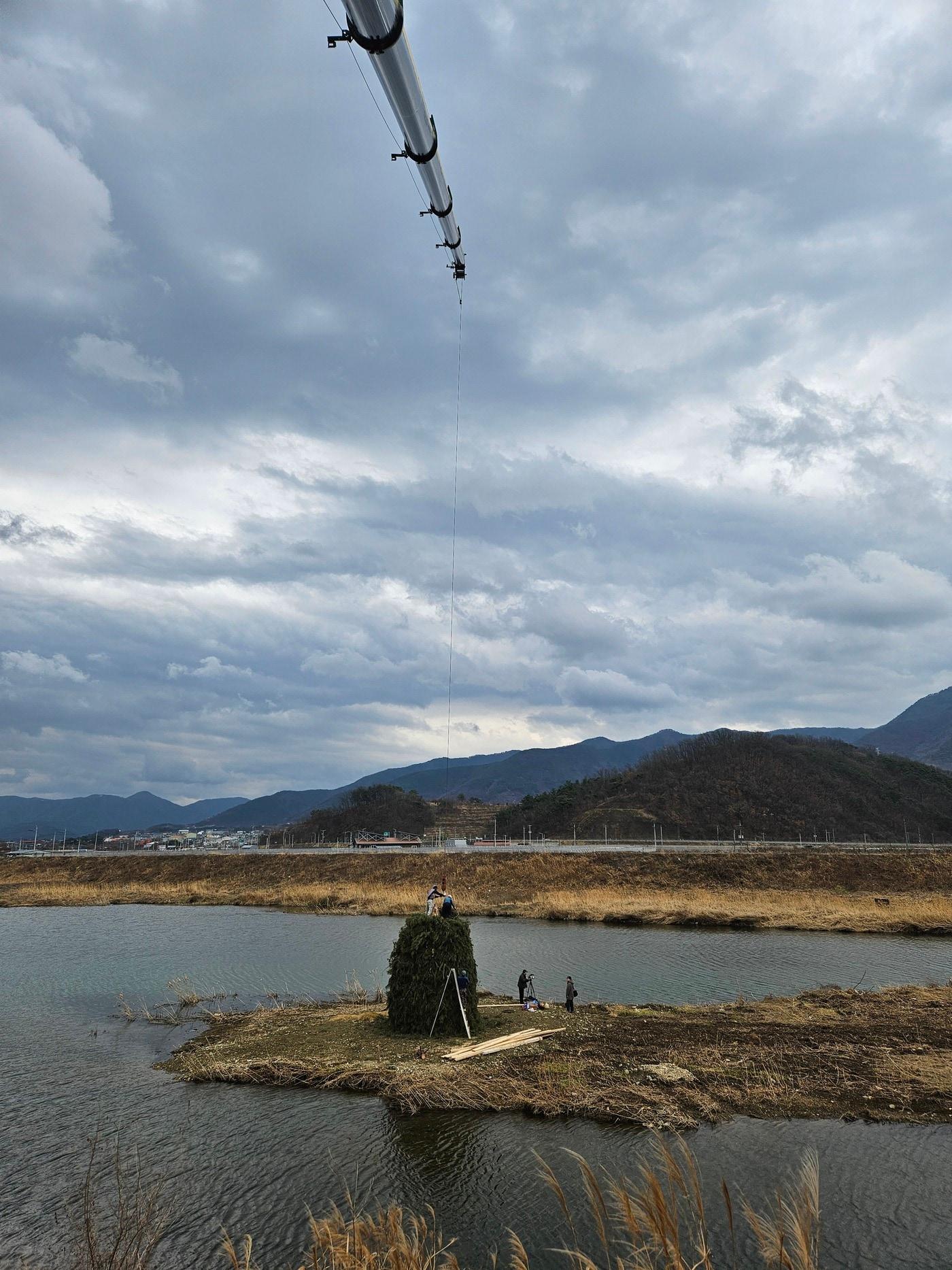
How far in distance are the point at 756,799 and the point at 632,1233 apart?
143767mm

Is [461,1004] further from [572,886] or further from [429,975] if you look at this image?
[572,886]

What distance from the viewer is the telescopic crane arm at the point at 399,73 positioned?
47.8 feet

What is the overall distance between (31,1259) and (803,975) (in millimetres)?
25515

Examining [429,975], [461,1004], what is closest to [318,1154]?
[429,975]

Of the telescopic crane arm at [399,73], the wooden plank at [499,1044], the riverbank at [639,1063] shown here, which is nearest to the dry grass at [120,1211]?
the riverbank at [639,1063]

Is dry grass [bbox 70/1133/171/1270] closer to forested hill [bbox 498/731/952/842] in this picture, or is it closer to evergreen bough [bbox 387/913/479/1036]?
evergreen bough [bbox 387/913/479/1036]

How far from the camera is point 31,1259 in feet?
30.2

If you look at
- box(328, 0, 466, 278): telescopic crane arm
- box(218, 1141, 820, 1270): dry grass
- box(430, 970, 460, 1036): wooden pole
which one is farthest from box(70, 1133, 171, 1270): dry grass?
box(328, 0, 466, 278): telescopic crane arm

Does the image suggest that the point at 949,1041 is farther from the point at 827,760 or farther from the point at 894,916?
the point at 827,760

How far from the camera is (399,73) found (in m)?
16.3

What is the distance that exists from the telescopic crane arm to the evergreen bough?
18905 millimetres

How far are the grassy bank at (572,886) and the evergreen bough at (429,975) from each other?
64.6 ft

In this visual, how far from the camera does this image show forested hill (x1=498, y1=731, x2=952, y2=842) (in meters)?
128

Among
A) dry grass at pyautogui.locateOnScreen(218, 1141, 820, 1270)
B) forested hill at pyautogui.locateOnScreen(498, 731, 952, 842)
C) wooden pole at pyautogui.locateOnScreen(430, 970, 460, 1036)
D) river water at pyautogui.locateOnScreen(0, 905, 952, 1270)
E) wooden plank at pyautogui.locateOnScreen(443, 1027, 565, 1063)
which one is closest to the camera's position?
dry grass at pyautogui.locateOnScreen(218, 1141, 820, 1270)
